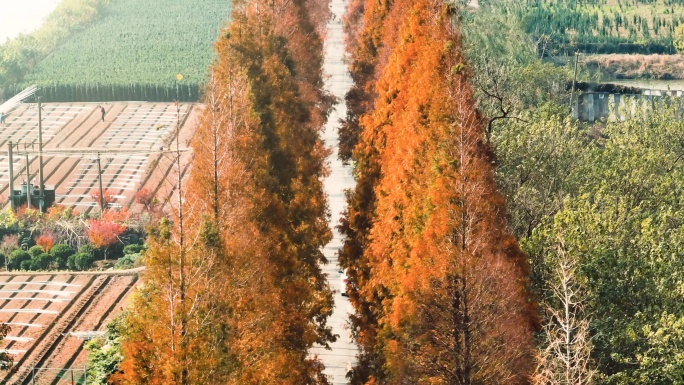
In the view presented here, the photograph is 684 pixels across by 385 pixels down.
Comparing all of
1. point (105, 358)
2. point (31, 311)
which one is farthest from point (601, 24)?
point (105, 358)

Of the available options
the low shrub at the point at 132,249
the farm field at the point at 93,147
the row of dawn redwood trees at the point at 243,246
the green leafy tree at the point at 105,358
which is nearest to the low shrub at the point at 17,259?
the low shrub at the point at 132,249

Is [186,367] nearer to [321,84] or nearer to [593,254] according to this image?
[593,254]

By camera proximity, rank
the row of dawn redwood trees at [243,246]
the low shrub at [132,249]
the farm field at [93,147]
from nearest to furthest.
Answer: the row of dawn redwood trees at [243,246] < the low shrub at [132,249] < the farm field at [93,147]

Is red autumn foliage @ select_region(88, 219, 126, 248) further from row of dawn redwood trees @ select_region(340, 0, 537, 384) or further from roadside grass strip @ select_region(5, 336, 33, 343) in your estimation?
row of dawn redwood trees @ select_region(340, 0, 537, 384)

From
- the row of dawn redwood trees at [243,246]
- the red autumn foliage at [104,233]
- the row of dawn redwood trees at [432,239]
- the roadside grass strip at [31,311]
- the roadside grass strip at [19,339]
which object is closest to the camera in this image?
the row of dawn redwood trees at [243,246]

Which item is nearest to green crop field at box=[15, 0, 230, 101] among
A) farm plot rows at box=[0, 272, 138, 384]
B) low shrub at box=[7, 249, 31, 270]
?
low shrub at box=[7, 249, 31, 270]

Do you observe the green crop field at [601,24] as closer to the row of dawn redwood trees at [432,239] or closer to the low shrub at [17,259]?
the low shrub at [17,259]
